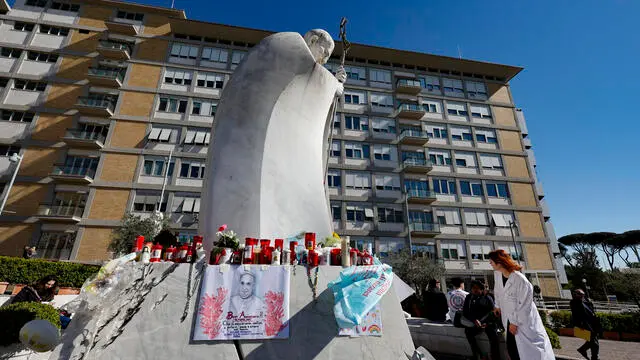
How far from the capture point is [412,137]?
111 feet

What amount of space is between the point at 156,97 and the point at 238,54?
10.3 metres

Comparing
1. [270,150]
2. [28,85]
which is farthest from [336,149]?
[28,85]

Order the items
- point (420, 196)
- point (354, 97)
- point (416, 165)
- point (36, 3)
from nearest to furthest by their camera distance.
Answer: point (420, 196)
point (36, 3)
point (416, 165)
point (354, 97)

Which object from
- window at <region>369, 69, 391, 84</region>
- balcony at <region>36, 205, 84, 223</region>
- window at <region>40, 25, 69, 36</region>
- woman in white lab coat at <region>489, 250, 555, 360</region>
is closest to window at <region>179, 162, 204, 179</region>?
balcony at <region>36, 205, 84, 223</region>

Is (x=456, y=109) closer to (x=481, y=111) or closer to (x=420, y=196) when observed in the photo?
(x=481, y=111)

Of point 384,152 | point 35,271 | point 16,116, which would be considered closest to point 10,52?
point 16,116

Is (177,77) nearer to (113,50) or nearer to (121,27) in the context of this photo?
(113,50)

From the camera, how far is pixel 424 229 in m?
31.1

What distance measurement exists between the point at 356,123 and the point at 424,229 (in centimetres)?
1370

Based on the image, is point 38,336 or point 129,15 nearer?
point 38,336

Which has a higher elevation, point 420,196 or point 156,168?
point 156,168

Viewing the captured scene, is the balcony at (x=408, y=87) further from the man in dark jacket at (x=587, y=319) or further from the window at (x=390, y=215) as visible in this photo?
the man in dark jacket at (x=587, y=319)

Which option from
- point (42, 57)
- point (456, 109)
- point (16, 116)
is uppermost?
point (42, 57)

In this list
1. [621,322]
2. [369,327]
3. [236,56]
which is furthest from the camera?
[236,56]
